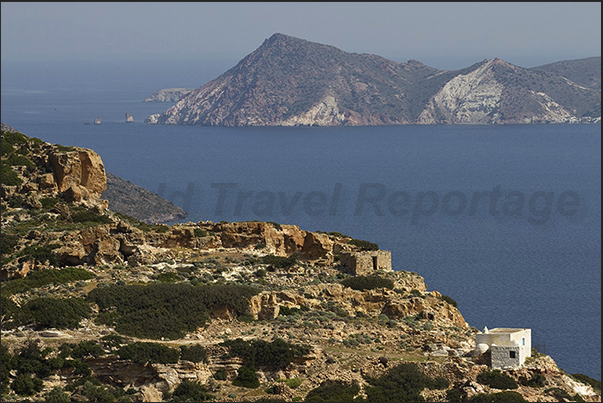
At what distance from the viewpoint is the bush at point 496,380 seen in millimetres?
39316

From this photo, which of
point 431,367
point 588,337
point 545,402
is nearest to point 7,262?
point 431,367

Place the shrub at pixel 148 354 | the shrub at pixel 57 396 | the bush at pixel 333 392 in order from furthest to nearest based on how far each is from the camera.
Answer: the shrub at pixel 148 354
the bush at pixel 333 392
the shrub at pixel 57 396

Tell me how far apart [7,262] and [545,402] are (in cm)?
2271

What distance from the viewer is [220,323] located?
44375 mm

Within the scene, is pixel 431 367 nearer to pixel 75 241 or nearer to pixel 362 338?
pixel 362 338

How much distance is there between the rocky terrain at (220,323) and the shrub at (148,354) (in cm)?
4

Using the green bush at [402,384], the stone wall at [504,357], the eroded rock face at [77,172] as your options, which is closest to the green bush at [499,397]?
the green bush at [402,384]

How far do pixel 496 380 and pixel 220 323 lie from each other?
404 inches

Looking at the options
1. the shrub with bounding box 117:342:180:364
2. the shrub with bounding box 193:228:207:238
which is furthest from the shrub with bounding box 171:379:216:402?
the shrub with bounding box 193:228:207:238

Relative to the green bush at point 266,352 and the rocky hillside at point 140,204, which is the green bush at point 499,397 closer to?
the green bush at point 266,352

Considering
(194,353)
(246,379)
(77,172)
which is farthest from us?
(77,172)

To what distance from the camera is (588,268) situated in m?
147

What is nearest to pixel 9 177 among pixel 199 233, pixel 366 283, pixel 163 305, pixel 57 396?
pixel 199 233

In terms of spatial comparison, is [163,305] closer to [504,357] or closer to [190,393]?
[190,393]
